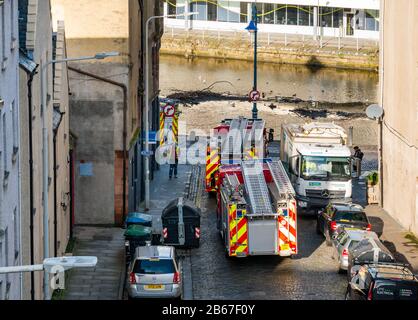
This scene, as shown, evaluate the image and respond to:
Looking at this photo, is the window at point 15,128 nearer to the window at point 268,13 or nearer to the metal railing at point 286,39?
the metal railing at point 286,39

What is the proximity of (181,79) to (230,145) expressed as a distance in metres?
53.2

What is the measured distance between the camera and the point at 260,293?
37.0 meters

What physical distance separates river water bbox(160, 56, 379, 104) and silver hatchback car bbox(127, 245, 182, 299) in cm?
6096

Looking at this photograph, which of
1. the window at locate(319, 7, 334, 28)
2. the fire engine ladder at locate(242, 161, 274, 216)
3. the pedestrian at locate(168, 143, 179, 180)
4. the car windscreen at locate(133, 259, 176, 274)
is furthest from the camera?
the window at locate(319, 7, 334, 28)

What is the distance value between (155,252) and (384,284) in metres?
7.29

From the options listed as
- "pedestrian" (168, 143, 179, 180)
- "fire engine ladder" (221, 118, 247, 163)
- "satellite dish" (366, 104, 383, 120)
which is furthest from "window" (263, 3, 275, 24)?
"fire engine ladder" (221, 118, 247, 163)

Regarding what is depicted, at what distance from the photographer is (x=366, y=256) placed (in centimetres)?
3684

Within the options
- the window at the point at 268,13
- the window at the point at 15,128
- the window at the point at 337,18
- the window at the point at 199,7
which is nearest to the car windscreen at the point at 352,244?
the window at the point at 15,128

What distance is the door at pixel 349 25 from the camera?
120 metres

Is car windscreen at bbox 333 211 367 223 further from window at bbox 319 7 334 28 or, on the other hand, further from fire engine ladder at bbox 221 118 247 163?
window at bbox 319 7 334 28

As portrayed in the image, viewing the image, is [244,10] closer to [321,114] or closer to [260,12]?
[260,12]

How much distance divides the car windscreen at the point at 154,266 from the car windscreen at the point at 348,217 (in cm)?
1007

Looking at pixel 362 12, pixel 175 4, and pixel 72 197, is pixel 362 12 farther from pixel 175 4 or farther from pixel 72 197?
pixel 72 197

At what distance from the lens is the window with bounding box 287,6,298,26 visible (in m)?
121
